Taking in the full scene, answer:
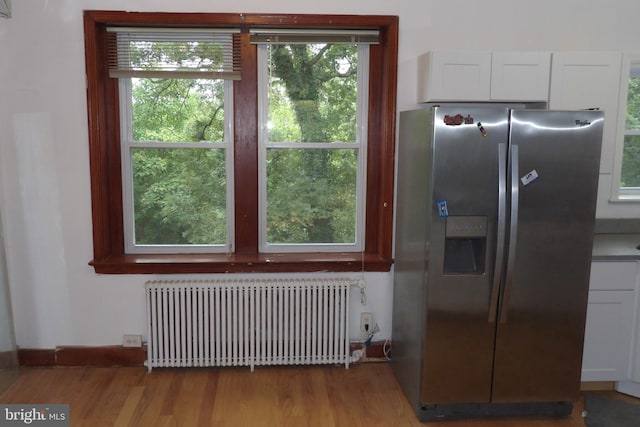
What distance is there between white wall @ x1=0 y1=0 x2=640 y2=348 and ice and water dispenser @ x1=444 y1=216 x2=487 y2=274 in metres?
0.98

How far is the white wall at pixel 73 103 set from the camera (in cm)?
307

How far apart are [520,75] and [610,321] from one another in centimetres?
152

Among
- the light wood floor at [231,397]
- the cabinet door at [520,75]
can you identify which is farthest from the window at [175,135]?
the cabinet door at [520,75]

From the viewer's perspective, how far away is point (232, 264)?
3275mm

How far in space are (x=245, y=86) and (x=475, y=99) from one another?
1430mm

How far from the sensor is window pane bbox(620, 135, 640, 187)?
11.3 feet

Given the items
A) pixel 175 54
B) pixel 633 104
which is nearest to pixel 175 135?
pixel 175 54

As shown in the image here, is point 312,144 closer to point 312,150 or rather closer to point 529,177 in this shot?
point 312,150

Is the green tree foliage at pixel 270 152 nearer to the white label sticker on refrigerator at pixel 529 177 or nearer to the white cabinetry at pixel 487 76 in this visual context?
the white cabinetry at pixel 487 76

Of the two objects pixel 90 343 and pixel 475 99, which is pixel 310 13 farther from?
pixel 90 343

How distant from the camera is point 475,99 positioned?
295cm

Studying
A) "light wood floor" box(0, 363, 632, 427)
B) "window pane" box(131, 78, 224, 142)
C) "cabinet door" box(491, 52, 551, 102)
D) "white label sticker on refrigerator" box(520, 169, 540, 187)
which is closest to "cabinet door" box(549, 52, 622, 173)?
"cabinet door" box(491, 52, 551, 102)

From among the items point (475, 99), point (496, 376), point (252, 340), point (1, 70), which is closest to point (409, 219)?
point (475, 99)

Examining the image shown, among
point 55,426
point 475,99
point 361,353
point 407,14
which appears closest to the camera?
point 55,426
